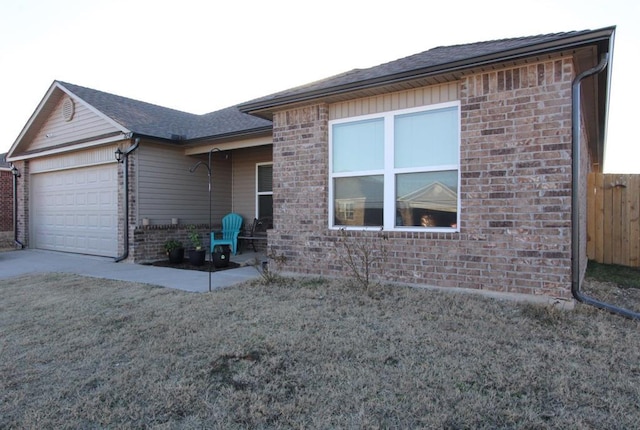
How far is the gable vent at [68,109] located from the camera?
10.8 metres

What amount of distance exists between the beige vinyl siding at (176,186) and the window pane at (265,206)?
1.16 metres

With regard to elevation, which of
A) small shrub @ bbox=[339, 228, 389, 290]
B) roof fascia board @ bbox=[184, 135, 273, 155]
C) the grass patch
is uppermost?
roof fascia board @ bbox=[184, 135, 273, 155]

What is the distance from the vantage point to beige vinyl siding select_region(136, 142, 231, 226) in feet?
31.1

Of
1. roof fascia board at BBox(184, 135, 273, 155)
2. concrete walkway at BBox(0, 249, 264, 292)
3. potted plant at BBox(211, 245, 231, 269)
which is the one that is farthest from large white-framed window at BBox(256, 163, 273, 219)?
potted plant at BBox(211, 245, 231, 269)

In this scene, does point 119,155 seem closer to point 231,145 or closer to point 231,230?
point 231,145

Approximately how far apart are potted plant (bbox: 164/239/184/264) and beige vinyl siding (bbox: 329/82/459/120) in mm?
5043

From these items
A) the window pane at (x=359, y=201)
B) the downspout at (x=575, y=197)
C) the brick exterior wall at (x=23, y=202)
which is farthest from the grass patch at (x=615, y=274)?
the brick exterior wall at (x=23, y=202)

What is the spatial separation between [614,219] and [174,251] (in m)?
9.51

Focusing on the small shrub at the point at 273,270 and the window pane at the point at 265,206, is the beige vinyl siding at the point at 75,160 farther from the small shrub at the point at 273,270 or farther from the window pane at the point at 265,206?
the small shrub at the point at 273,270

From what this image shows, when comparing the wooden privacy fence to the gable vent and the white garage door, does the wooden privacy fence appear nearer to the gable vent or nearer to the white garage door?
the white garage door

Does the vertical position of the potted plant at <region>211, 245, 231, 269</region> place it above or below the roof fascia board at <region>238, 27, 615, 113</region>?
below

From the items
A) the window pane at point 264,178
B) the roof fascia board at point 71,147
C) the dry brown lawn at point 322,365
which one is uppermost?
the roof fascia board at point 71,147

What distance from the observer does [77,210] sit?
35.9 ft

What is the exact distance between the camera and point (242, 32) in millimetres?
12273
